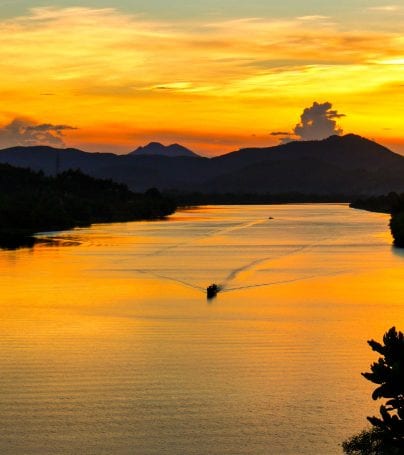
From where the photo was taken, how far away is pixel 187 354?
78.1 feet

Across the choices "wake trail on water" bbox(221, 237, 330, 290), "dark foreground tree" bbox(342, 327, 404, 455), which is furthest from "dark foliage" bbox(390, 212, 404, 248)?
"dark foreground tree" bbox(342, 327, 404, 455)

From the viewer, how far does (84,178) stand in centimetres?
14375

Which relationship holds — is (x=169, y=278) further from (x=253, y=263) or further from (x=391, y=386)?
(x=391, y=386)

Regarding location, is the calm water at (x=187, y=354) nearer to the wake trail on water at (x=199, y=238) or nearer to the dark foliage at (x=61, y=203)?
the wake trail on water at (x=199, y=238)

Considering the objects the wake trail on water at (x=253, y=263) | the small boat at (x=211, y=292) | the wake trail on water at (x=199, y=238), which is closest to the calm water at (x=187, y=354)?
the wake trail on water at (x=253, y=263)

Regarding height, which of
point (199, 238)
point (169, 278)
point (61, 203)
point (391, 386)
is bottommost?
point (169, 278)

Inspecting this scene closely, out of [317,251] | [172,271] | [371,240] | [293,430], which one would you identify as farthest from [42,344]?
[371,240]

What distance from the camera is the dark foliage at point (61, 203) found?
84.4 meters

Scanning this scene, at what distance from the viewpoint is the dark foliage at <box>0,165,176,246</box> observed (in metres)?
84.4

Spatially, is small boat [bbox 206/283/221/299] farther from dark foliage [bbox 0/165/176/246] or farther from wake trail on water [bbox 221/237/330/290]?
dark foliage [bbox 0/165/176/246]

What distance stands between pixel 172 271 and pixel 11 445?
1171 inches

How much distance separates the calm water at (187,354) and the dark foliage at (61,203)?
2744cm

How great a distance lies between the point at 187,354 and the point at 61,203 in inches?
3053

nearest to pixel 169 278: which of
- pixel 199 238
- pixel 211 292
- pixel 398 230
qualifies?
pixel 211 292
